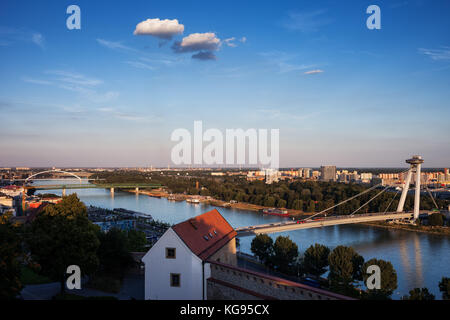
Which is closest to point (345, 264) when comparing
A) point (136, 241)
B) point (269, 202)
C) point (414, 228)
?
point (136, 241)

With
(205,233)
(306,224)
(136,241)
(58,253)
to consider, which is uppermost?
(205,233)

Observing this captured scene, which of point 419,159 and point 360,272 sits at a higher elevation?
point 419,159

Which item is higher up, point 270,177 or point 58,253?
point 58,253

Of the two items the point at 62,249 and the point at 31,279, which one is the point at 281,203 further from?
the point at 62,249

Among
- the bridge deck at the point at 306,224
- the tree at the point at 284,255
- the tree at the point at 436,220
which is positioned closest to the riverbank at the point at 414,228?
the tree at the point at 436,220

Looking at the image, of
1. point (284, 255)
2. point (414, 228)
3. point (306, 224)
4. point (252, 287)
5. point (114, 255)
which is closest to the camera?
point (252, 287)
